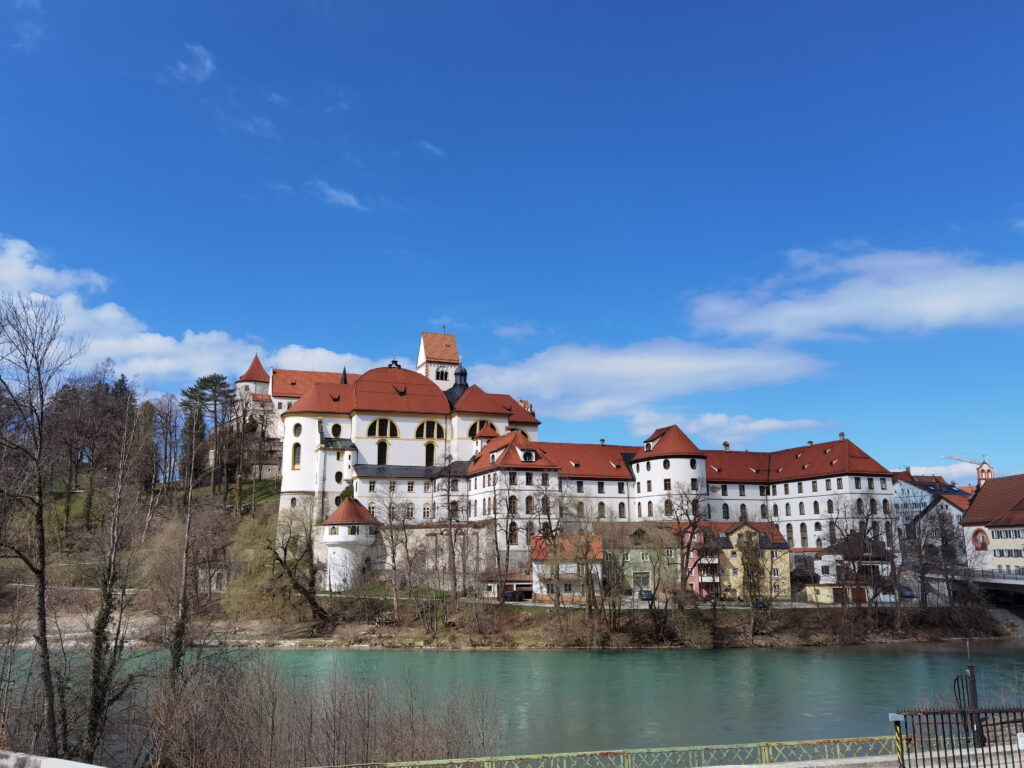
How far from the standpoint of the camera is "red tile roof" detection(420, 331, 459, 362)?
90875mm

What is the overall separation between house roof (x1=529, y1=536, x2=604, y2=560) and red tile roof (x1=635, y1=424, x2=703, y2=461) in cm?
1849

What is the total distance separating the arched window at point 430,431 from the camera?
7225 cm

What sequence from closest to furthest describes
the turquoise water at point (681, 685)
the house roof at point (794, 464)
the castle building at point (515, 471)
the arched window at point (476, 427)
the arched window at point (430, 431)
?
the turquoise water at point (681, 685), the castle building at point (515, 471), the house roof at point (794, 464), the arched window at point (430, 431), the arched window at point (476, 427)

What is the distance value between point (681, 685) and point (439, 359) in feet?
200

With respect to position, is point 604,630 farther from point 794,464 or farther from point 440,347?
point 440,347

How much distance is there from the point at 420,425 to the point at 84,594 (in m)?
34.6

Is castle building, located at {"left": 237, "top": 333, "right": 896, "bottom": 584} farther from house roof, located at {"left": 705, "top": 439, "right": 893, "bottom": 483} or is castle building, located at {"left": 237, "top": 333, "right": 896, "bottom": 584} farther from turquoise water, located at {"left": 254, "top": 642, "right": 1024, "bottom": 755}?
turquoise water, located at {"left": 254, "top": 642, "right": 1024, "bottom": 755}

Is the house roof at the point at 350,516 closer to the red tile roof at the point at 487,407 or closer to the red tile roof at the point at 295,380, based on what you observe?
the red tile roof at the point at 487,407

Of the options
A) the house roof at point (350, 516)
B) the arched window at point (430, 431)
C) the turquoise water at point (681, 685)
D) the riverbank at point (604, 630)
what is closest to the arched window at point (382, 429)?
the arched window at point (430, 431)

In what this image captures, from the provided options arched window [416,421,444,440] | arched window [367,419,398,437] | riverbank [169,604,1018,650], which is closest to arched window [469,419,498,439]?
arched window [416,421,444,440]

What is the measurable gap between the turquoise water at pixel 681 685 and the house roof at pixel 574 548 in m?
6.13

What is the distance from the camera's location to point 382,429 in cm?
7112

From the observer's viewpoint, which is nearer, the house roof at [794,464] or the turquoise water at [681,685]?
the turquoise water at [681,685]

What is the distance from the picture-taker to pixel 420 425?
72.4m
